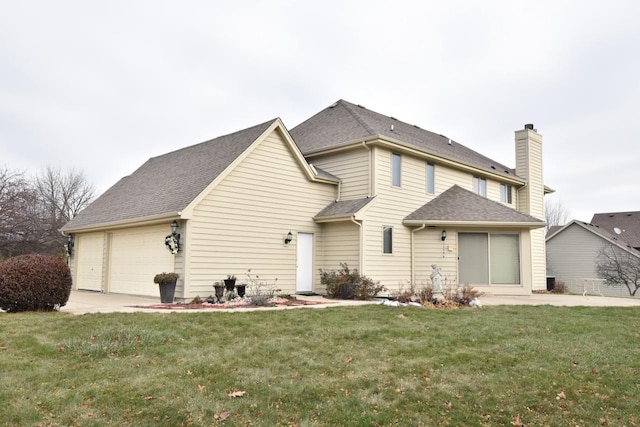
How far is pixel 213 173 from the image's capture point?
13742mm

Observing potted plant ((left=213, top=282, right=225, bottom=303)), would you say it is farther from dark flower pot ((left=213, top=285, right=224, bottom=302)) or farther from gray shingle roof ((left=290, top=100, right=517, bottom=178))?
gray shingle roof ((left=290, top=100, right=517, bottom=178))

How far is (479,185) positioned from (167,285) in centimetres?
1362

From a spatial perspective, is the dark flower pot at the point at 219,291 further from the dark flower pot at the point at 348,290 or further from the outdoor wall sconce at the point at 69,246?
the outdoor wall sconce at the point at 69,246

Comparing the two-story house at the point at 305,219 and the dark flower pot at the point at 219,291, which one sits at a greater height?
the two-story house at the point at 305,219

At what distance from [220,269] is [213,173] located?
2.72 meters

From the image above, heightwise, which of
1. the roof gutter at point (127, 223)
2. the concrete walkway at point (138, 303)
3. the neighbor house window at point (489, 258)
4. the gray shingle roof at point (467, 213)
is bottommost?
the concrete walkway at point (138, 303)

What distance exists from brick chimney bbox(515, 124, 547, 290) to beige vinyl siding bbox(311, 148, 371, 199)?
10.3 metres

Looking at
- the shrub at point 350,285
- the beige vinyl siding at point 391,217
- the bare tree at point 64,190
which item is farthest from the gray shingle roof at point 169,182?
the bare tree at point 64,190

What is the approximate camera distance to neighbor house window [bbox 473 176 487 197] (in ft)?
65.9

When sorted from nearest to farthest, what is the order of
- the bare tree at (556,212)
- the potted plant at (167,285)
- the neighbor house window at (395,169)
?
1. the potted plant at (167,285)
2. the neighbor house window at (395,169)
3. the bare tree at (556,212)

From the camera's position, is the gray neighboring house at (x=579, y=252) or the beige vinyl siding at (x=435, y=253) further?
the gray neighboring house at (x=579, y=252)

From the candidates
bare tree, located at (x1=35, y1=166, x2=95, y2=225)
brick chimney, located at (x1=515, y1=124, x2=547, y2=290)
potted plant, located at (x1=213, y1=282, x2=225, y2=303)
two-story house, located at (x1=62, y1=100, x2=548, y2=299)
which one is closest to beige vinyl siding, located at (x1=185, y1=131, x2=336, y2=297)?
two-story house, located at (x1=62, y1=100, x2=548, y2=299)

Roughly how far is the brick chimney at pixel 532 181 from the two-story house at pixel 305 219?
219 inches

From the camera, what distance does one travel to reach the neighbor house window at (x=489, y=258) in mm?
16734
